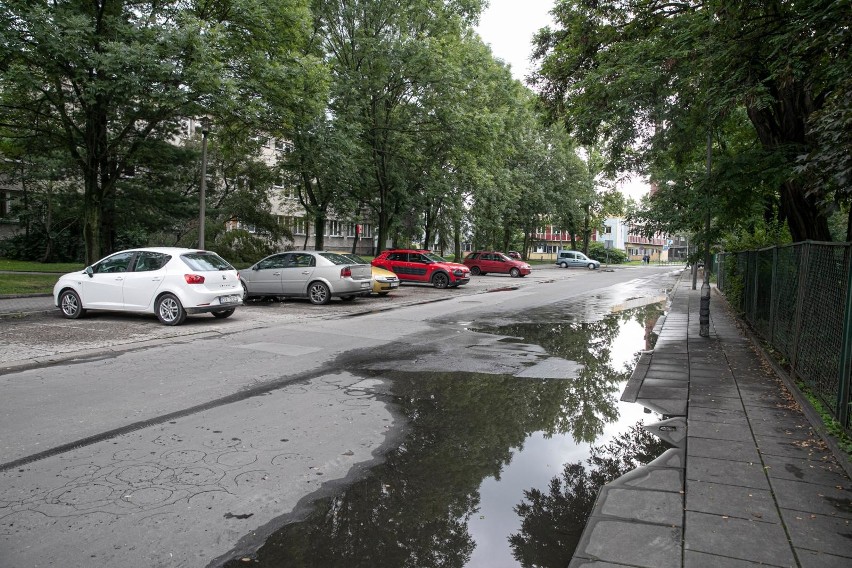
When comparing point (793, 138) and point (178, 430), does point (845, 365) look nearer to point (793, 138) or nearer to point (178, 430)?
point (178, 430)

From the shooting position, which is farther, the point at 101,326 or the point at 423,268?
the point at 423,268

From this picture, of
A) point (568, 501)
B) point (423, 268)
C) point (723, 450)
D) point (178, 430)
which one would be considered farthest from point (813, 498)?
point (423, 268)

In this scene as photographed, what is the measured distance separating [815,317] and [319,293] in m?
12.9

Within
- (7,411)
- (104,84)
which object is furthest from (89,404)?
(104,84)

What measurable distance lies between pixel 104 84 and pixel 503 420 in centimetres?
1365

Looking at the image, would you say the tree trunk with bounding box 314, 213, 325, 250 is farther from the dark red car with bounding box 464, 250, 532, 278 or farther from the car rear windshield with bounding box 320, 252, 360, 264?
the dark red car with bounding box 464, 250, 532, 278

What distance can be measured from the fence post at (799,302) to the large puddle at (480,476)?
Answer: 2.07m

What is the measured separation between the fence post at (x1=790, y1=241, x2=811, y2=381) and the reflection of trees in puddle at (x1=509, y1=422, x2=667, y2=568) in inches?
125

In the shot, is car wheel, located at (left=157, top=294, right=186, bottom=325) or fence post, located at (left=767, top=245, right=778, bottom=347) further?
car wheel, located at (left=157, top=294, right=186, bottom=325)

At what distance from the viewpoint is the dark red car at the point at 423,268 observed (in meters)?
25.9

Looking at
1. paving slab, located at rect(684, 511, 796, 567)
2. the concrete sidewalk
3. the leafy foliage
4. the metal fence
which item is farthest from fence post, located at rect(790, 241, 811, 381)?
paving slab, located at rect(684, 511, 796, 567)

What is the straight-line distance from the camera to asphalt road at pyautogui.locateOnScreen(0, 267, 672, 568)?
3367 mm

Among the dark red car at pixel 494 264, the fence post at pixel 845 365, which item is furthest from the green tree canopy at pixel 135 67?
the dark red car at pixel 494 264

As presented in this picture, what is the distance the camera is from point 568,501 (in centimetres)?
402
